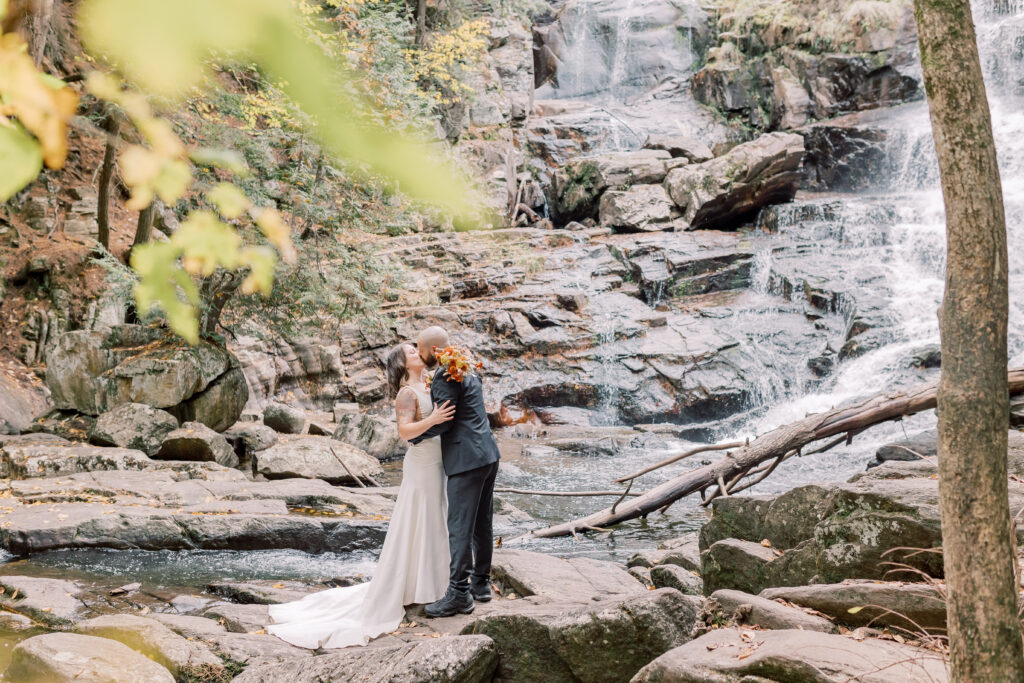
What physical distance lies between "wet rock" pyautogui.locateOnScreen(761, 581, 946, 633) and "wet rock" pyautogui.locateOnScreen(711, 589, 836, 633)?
0.39 feet

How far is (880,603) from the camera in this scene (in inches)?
139

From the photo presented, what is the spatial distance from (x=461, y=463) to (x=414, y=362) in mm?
800

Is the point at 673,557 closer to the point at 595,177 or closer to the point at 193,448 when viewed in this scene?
the point at 193,448

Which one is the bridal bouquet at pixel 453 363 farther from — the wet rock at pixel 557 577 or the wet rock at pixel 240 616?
the wet rock at pixel 240 616

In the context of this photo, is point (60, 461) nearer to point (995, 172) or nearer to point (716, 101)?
point (995, 172)

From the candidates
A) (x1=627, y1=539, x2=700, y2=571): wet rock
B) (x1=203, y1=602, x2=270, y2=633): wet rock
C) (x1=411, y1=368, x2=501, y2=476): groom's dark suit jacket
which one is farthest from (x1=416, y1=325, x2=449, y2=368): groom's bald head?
(x1=627, y1=539, x2=700, y2=571): wet rock

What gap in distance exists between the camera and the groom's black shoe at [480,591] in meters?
5.27

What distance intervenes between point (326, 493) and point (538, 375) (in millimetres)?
8848

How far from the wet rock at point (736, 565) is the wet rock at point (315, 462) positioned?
5.53 m

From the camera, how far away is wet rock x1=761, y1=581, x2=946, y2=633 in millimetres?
3391

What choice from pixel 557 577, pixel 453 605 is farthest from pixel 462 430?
pixel 557 577

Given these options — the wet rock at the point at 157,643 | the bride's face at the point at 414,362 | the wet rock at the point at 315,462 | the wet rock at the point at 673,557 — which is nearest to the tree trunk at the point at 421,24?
the wet rock at the point at 315,462

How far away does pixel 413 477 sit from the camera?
5117mm

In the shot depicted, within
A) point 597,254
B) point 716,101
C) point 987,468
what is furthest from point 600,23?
point 987,468
